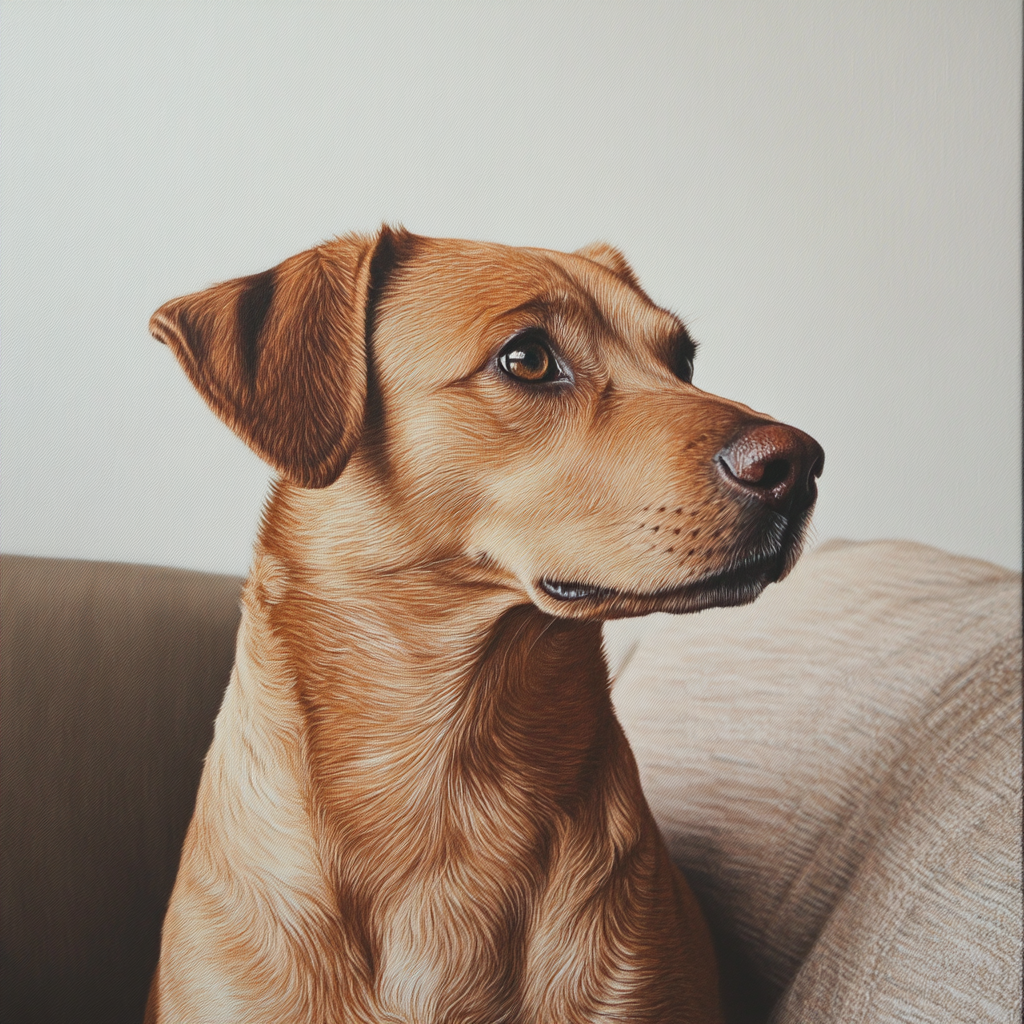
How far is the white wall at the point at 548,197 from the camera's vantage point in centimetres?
95

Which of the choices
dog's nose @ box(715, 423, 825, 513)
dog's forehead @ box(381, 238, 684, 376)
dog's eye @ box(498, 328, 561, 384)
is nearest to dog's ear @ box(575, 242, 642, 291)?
dog's forehead @ box(381, 238, 684, 376)

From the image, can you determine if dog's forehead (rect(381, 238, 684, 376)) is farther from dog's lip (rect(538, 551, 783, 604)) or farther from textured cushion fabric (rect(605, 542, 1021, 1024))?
textured cushion fabric (rect(605, 542, 1021, 1024))

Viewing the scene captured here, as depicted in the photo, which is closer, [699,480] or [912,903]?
[699,480]

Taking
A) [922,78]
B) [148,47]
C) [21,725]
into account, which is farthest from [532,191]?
[21,725]

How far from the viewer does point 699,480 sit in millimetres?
669

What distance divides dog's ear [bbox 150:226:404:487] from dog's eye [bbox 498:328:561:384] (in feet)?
0.41

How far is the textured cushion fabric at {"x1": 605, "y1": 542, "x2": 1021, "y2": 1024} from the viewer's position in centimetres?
86

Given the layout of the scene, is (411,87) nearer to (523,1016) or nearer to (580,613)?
(580,613)

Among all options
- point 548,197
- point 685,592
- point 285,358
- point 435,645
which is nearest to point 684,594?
point 685,592

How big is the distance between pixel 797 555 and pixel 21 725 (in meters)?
0.81

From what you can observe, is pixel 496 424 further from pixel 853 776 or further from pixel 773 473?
pixel 853 776

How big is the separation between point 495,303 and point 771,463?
278 mm

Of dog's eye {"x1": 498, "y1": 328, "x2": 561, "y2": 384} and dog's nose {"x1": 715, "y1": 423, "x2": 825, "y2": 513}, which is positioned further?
dog's eye {"x1": 498, "y1": 328, "x2": 561, "y2": 384}

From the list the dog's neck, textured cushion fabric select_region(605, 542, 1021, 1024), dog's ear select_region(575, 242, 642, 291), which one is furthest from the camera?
dog's ear select_region(575, 242, 642, 291)
